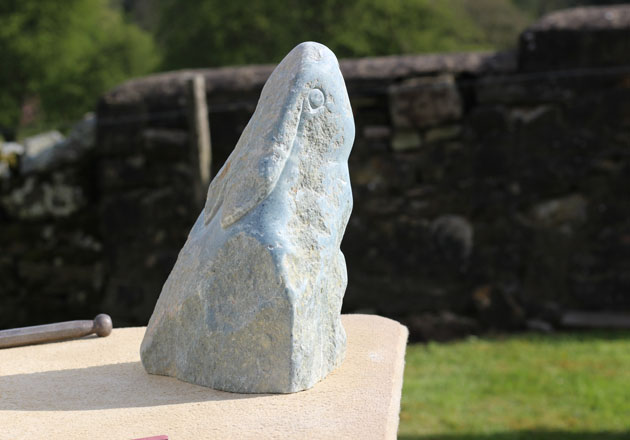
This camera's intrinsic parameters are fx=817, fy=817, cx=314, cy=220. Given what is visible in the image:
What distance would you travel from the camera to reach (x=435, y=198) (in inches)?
202

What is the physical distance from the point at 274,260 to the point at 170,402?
0.44 meters

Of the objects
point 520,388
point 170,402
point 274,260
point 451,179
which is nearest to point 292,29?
point 451,179

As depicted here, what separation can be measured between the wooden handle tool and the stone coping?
0.17ft

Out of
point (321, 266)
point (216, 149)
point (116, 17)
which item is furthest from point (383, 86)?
point (116, 17)

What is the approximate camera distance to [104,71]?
18281 millimetres

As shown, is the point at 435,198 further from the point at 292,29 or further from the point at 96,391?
the point at 292,29

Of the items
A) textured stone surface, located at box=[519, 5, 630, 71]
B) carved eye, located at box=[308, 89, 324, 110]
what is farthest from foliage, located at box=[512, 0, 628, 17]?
carved eye, located at box=[308, 89, 324, 110]

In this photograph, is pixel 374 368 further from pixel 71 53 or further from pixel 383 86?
pixel 71 53

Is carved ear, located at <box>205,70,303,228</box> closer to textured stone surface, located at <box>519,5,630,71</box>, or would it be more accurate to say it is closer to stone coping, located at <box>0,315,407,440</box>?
stone coping, located at <box>0,315,407,440</box>

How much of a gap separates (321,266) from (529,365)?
2616 mm

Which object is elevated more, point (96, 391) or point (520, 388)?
point (96, 391)

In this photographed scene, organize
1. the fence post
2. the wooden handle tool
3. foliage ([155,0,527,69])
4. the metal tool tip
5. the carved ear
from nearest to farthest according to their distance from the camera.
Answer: the carved ear, the wooden handle tool, the metal tool tip, the fence post, foliage ([155,0,527,69])

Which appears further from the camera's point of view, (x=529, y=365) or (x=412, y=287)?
(x=412, y=287)

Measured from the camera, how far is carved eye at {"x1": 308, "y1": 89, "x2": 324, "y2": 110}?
7.35ft
